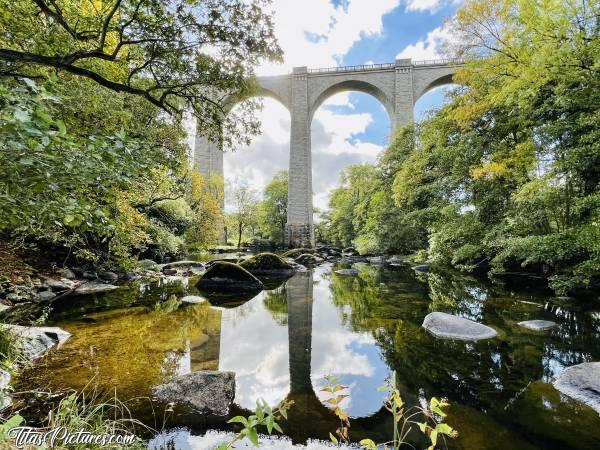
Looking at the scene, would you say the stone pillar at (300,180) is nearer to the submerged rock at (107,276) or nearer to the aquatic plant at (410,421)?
the submerged rock at (107,276)

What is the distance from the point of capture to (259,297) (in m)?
8.99

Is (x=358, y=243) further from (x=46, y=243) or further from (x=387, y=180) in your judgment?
(x=46, y=243)

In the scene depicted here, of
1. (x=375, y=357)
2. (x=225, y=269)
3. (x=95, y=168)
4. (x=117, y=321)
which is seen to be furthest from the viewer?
(x=225, y=269)

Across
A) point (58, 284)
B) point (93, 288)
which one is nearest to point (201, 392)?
point (58, 284)

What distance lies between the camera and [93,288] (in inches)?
360

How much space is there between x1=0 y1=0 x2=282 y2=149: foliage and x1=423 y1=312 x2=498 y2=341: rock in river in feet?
16.2

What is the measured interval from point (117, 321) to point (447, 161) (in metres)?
11.9

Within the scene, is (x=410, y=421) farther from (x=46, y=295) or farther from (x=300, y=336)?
(x=46, y=295)

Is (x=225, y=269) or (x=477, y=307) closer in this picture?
(x=477, y=307)

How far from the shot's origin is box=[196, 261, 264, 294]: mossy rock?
34.2 feet

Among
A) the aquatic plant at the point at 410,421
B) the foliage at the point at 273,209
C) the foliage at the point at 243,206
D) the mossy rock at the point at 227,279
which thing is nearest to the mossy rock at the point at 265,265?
the mossy rock at the point at 227,279

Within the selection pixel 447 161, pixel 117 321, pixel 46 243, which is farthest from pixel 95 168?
pixel 447 161

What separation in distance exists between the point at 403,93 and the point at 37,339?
3147 cm

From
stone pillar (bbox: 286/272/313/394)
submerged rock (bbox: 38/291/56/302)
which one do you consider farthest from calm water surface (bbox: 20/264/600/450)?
submerged rock (bbox: 38/291/56/302)
